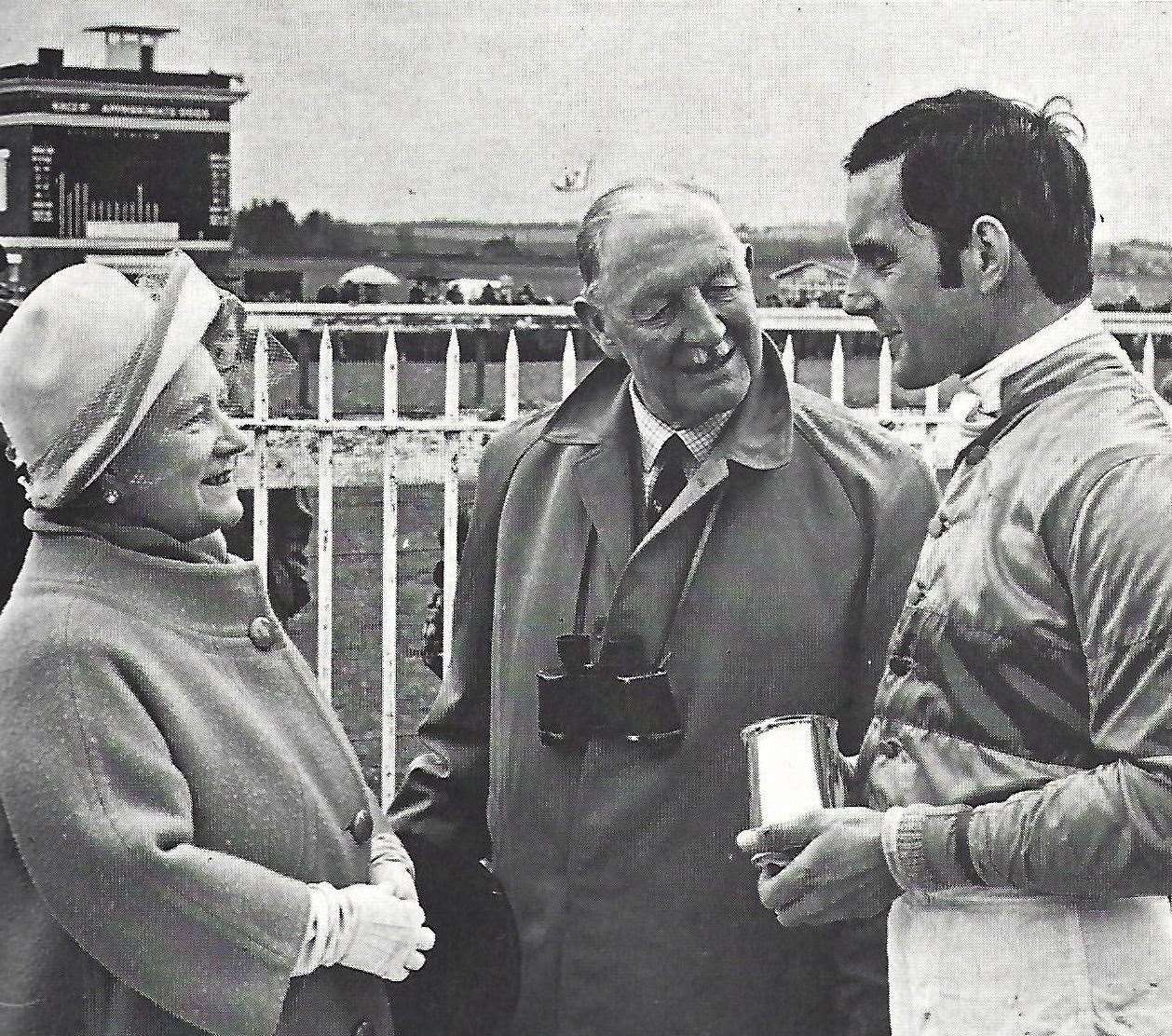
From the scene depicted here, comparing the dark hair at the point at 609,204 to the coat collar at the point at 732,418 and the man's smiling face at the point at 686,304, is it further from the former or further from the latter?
the coat collar at the point at 732,418

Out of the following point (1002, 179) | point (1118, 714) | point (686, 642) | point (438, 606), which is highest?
point (1002, 179)

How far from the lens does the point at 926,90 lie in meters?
3.70

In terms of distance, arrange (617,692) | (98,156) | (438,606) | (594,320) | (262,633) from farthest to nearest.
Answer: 1. (438,606)
2. (98,156)
3. (594,320)
4. (617,692)
5. (262,633)

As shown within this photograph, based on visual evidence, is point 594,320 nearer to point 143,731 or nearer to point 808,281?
point 143,731

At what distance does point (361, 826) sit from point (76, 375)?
25.7 inches

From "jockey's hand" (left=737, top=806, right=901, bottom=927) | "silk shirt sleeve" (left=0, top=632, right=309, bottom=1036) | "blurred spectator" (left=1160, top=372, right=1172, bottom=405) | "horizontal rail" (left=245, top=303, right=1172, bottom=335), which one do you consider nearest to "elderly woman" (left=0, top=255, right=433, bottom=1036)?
"silk shirt sleeve" (left=0, top=632, right=309, bottom=1036)

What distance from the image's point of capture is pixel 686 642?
244 cm

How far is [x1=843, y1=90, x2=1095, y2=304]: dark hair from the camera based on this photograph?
193 cm

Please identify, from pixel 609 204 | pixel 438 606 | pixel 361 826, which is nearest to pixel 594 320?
pixel 609 204

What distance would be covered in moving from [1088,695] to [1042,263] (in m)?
0.49

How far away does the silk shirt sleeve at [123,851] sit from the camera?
1.81 m

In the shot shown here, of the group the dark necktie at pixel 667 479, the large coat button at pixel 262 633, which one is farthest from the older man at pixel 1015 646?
the large coat button at pixel 262 633

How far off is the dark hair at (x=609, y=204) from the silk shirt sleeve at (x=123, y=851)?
3.33 ft

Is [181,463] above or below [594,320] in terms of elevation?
below
